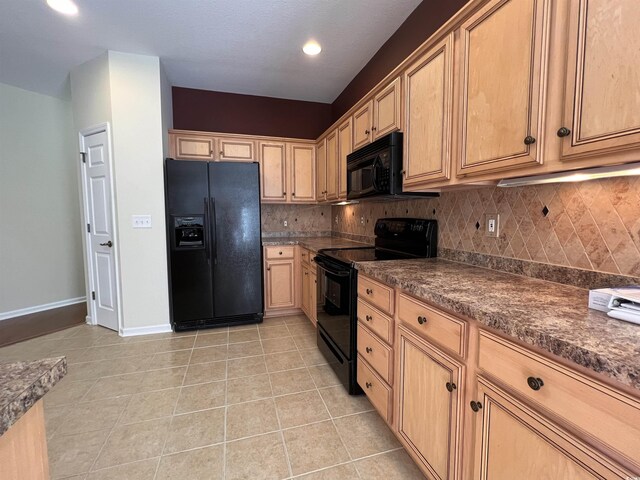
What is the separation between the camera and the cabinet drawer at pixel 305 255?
3264 mm

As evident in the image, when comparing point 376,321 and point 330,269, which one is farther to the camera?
point 330,269

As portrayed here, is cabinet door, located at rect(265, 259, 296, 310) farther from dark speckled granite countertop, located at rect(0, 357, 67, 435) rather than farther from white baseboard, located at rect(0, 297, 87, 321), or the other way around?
white baseboard, located at rect(0, 297, 87, 321)

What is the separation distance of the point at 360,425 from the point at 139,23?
11.4 ft

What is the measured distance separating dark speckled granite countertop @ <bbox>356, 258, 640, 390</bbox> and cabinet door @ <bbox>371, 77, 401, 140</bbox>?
106 cm

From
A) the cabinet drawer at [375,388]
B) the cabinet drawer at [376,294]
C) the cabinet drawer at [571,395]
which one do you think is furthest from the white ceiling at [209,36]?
the cabinet drawer at [375,388]

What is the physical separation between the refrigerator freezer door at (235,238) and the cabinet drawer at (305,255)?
50 cm

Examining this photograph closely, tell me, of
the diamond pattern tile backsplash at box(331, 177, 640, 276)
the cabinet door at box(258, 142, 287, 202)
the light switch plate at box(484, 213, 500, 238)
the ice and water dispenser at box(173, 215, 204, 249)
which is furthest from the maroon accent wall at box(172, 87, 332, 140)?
the light switch plate at box(484, 213, 500, 238)

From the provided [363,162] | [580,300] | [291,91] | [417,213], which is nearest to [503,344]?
[580,300]

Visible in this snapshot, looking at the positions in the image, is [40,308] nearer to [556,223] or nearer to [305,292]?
[305,292]

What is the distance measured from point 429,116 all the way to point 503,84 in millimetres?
491

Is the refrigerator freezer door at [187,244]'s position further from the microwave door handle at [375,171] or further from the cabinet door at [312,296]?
the microwave door handle at [375,171]

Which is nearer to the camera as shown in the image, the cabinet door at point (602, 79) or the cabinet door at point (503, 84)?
the cabinet door at point (602, 79)

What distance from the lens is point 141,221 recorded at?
304 cm

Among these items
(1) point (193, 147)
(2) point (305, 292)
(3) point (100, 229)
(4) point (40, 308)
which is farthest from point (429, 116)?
(4) point (40, 308)
